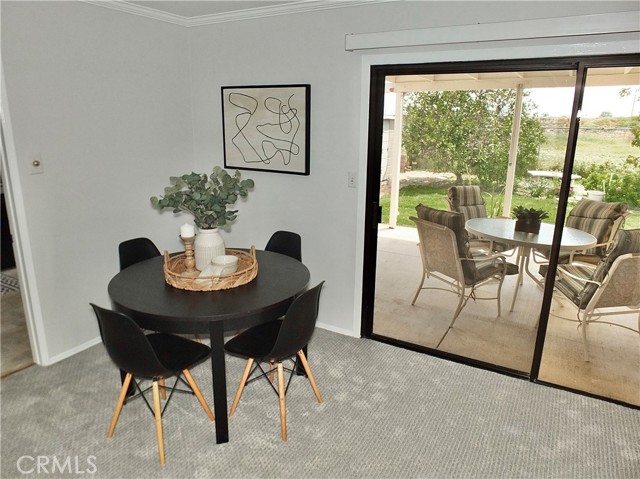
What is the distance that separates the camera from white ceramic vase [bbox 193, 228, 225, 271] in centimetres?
252

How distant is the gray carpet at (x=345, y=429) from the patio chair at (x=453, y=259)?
0.59 meters

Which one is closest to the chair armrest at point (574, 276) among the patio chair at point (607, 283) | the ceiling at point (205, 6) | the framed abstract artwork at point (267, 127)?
the patio chair at point (607, 283)

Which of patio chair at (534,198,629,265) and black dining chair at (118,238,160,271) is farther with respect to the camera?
black dining chair at (118,238,160,271)

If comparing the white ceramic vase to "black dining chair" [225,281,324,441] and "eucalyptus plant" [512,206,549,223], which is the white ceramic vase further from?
"eucalyptus plant" [512,206,549,223]

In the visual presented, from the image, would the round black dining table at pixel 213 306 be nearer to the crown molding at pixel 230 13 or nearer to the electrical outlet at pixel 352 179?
the electrical outlet at pixel 352 179

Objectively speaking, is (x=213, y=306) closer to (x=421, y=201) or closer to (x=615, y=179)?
(x=421, y=201)

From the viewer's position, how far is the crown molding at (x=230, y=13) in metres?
2.95

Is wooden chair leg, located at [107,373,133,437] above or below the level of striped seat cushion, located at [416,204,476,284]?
below

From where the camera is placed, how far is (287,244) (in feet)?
10.2

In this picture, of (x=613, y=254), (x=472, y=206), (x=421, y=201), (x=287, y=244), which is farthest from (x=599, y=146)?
(x=287, y=244)

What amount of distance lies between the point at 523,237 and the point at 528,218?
0.44 ft

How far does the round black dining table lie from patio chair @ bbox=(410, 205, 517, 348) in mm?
1140

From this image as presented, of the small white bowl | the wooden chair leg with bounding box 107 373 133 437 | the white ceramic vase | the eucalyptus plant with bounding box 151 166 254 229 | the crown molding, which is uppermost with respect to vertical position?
the crown molding

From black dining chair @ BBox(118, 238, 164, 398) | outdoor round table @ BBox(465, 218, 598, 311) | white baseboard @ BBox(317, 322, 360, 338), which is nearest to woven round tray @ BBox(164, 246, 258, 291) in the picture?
black dining chair @ BBox(118, 238, 164, 398)
